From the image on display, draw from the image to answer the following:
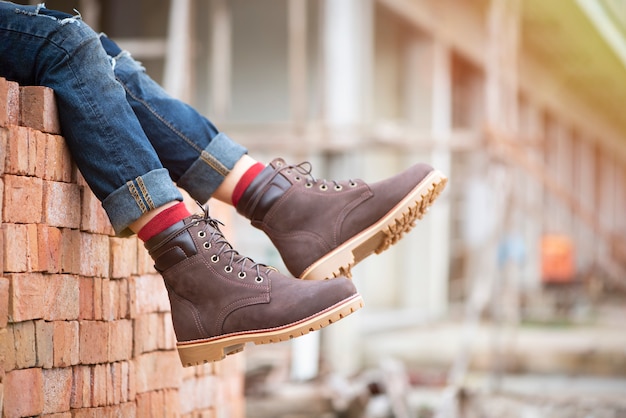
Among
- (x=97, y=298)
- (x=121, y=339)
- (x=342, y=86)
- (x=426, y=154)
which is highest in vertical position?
(x=342, y=86)

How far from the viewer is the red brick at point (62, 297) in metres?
2.10

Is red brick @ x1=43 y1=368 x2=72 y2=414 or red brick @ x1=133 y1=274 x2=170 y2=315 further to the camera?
red brick @ x1=133 y1=274 x2=170 y2=315

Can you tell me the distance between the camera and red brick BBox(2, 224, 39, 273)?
196 centimetres

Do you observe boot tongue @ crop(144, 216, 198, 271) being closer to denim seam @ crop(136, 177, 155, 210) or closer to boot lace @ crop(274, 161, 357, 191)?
denim seam @ crop(136, 177, 155, 210)

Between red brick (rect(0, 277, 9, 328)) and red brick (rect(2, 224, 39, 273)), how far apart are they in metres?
0.03

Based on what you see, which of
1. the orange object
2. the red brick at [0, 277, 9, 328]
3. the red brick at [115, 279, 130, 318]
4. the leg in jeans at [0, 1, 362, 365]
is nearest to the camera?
the red brick at [0, 277, 9, 328]

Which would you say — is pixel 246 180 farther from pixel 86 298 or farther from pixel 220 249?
pixel 86 298

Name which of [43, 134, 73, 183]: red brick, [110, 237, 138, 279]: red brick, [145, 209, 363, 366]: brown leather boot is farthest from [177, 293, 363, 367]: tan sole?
[43, 134, 73, 183]: red brick

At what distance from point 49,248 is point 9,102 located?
0.31 m

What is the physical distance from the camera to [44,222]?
208cm

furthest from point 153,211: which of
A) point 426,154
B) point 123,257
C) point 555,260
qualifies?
point 555,260

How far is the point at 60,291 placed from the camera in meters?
2.13

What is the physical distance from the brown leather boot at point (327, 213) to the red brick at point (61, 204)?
1.24 ft

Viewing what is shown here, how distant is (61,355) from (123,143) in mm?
480
